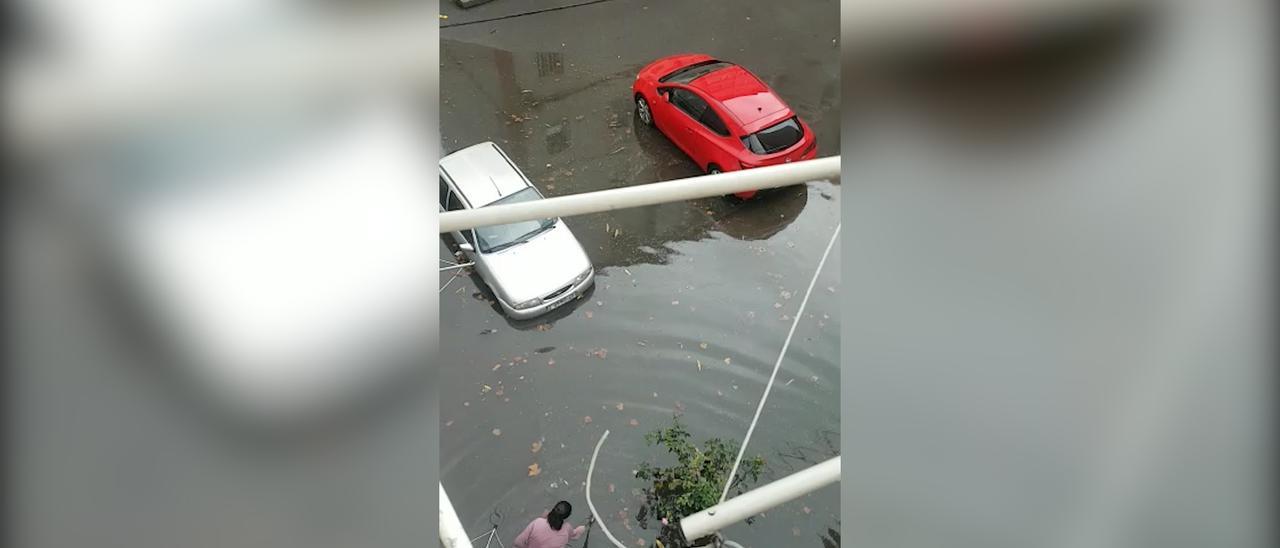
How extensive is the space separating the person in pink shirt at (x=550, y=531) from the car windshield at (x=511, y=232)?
2208 mm

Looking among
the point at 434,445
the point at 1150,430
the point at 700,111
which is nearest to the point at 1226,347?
the point at 1150,430

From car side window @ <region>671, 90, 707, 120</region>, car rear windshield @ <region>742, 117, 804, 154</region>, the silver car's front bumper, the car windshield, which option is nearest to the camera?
the silver car's front bumper

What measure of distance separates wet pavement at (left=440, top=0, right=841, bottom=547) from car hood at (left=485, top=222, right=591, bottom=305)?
8.2 inches

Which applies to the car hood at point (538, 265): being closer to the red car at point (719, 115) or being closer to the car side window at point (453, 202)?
the car side window at point (453, 202)

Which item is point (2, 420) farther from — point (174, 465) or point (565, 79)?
point (565, 79)

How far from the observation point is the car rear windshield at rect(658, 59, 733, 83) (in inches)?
293

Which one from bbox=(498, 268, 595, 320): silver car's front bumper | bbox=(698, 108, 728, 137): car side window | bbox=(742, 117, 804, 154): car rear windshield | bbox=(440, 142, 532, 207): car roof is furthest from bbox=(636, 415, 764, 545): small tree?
bbox=(698, 108, 728, 137): car side window

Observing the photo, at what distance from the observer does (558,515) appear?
13.9 ft

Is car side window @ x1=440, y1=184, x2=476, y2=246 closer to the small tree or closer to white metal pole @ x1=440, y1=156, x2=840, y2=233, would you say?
the small tree

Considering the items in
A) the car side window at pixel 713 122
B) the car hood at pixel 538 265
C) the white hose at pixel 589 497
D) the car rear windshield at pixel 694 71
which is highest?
the car rear windshield at pixel 694 71

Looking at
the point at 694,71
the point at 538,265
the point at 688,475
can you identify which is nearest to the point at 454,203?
the point at 538,265

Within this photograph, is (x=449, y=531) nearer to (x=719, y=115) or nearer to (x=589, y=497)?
(x=589, y=497)

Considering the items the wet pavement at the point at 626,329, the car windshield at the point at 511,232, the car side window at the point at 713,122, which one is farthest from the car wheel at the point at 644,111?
the car windshield at the point at 511,232

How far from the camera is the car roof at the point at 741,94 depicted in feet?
22.1
